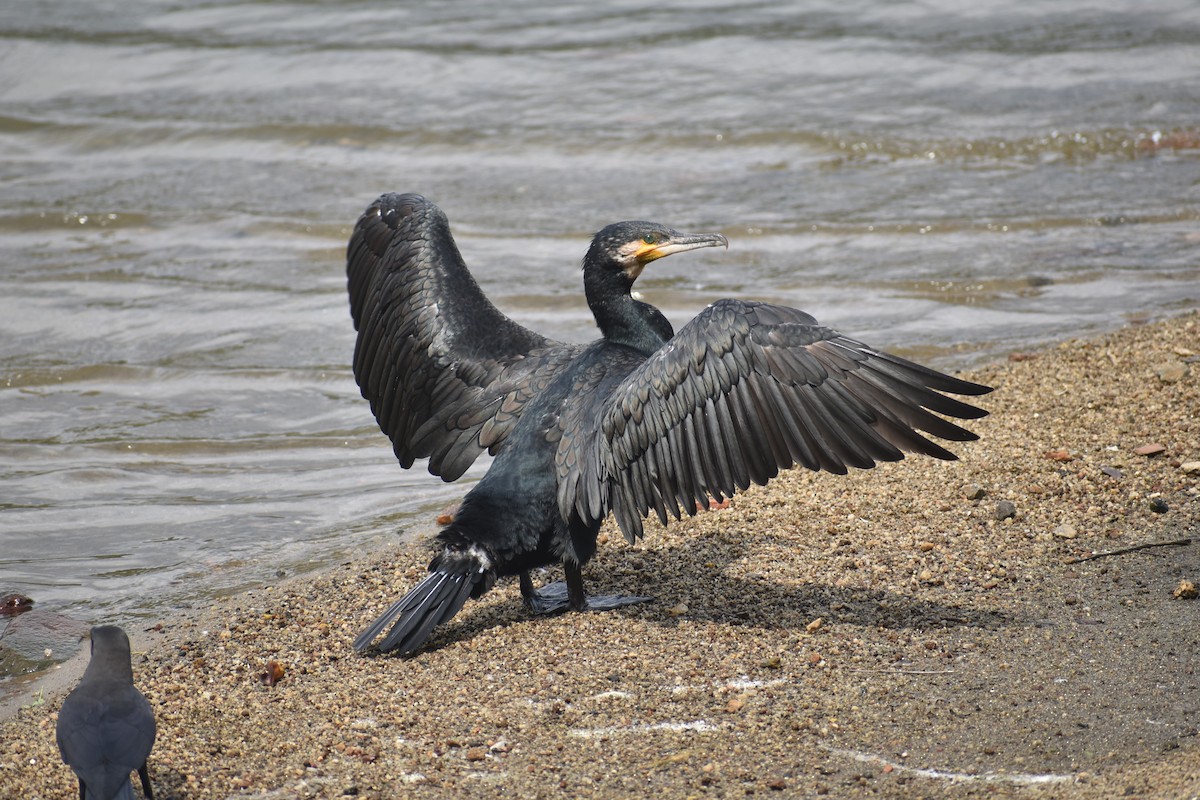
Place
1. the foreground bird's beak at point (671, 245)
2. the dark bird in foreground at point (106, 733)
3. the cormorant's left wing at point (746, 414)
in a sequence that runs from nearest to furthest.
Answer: the dark bird in foreground at point (106, 733), the cormorant's left wing at point (746, 414), the foreground bird's beak at point (671, 245)

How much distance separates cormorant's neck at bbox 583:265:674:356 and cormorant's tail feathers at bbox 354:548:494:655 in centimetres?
111

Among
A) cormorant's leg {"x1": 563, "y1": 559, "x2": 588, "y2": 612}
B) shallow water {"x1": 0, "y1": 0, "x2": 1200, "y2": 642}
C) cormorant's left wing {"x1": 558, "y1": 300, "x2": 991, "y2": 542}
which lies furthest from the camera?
shallow water {"x1": 0, "y1": 0, "x2": 1200, "y2": 642}

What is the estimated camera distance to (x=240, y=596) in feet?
18.8

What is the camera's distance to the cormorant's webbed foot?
16.4 feet

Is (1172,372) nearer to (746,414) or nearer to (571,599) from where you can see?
(746,414)

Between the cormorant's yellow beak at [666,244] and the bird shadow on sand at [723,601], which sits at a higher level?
the cormorant's yellow beak at [666,244]

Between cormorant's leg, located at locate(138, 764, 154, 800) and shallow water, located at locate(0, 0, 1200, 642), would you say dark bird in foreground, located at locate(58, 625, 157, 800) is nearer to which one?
cormorant's leg, located at locate(138, 764, 154, 800)

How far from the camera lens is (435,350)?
571 centimetres

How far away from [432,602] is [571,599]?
61cm

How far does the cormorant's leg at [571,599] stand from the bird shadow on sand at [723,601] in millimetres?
38

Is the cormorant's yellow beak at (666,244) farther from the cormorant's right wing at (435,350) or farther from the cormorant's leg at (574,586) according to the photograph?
the cormorant's leg at (574,586)

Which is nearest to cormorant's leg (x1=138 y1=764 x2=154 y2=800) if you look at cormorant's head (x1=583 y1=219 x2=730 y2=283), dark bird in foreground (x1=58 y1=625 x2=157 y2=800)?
dark bird in foreground (x1=58 y1=625 x2=157 y2=800)

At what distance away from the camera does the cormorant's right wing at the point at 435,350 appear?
5.54m

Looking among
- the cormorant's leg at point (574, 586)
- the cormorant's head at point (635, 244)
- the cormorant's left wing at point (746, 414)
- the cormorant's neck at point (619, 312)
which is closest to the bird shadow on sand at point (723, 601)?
the cormorant's leg at point (574, 586)
